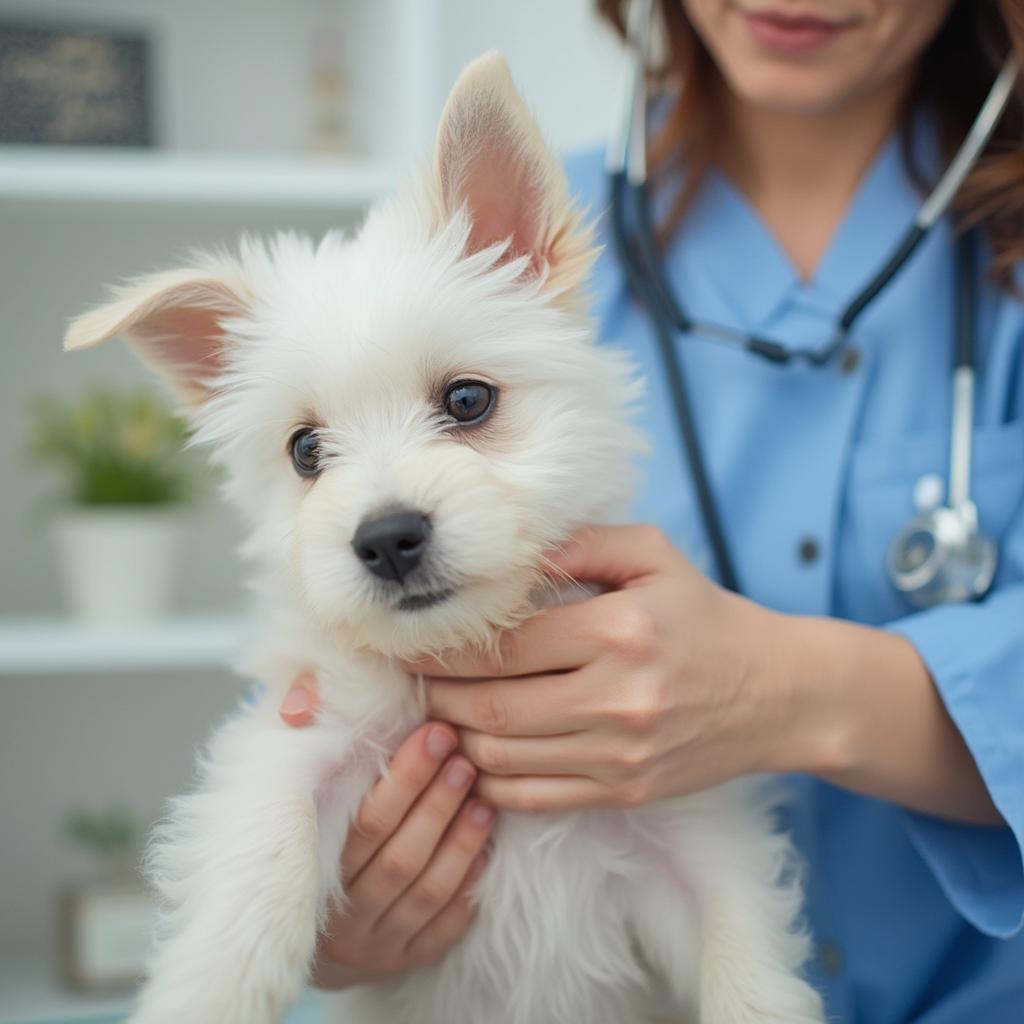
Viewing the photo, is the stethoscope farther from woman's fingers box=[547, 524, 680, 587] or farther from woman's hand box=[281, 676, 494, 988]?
woman's hand box=[281, 676, 494, 988]

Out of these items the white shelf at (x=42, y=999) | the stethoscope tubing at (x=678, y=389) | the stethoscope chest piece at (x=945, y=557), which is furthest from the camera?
the white shelf at (x=42, y=999)

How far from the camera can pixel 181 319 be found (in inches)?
48.2

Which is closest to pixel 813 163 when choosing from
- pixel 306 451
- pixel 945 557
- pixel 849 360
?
pixel 849 360

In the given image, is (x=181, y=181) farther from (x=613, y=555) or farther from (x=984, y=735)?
(x=984, y=735)

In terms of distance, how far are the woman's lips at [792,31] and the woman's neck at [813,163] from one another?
0.71 feet

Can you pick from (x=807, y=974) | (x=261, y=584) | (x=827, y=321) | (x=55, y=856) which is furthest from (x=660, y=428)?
(x=55, y=856)

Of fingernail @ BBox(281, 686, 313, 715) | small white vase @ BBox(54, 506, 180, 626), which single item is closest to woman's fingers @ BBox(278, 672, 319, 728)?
fingernail @ BBox(281, 686, 313, 715)

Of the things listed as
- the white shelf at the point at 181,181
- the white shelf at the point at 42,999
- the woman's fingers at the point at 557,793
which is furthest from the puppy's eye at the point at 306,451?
the white shelf at the point at 42,999

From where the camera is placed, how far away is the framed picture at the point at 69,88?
2340 mm

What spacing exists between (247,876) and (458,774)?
240 millimetres

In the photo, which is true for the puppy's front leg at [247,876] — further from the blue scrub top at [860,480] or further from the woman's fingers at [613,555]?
the blue scrub top at [860,480]

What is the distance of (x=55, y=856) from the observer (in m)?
2.72

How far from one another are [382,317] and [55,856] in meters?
2.17

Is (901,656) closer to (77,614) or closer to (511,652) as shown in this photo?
(511,652)
